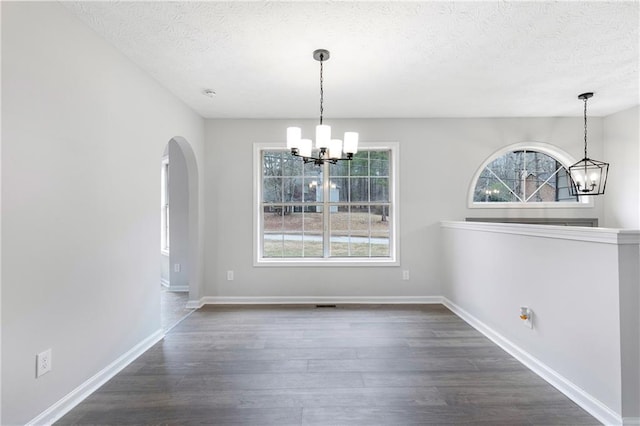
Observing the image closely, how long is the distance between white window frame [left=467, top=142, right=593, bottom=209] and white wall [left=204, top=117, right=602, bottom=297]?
60 millimetres

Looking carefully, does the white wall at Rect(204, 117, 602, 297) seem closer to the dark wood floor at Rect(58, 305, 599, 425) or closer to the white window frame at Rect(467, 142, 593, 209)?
the white window frame at Rect(467, 142, 593, 209)

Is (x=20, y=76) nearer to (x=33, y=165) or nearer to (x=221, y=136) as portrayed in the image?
(x=33, y=165)

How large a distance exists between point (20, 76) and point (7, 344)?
1.38 m

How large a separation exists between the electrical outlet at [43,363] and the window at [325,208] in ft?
8.50

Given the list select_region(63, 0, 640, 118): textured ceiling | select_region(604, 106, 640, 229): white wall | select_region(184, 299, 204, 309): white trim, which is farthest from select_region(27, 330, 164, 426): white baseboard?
select_region(604, 106, 640, 229): white wall

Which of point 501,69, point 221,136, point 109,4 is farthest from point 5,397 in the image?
point 501,69

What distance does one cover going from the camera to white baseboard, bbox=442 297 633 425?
1.77 m

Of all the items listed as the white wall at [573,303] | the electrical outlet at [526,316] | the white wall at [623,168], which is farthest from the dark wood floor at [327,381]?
the white wall at [623,168]

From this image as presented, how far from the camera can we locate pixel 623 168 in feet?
12.6

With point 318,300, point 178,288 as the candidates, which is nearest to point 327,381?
point 318,300

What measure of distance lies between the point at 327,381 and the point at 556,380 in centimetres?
159

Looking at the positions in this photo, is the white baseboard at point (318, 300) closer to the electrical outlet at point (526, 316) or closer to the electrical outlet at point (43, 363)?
the electrical outlet at point (526, 316)

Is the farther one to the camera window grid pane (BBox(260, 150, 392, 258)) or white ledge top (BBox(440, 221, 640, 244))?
window grid pane (BBox(260, 150, 392, 258))

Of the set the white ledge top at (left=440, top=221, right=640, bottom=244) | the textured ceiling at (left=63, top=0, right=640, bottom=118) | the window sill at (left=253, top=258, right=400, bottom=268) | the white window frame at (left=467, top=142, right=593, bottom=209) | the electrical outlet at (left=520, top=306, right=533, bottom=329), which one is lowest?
the electrical outlet at (left=520, top=306, right=533, bottom=329)
